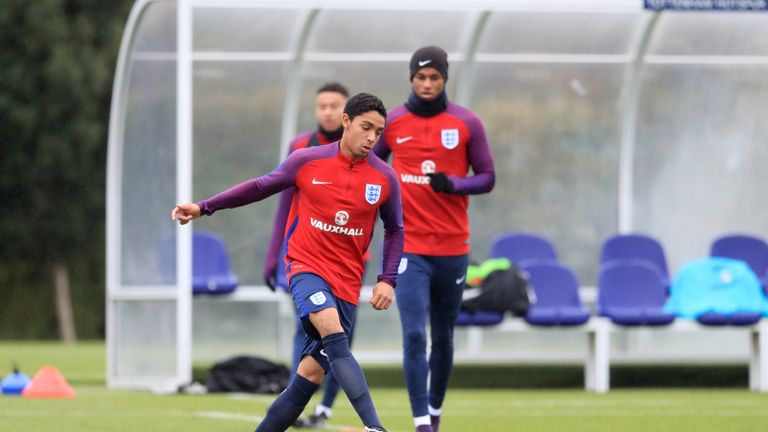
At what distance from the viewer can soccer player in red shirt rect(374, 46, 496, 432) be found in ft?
29.2

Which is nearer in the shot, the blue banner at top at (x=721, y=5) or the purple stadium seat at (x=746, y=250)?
the blue banner at top at (x=721, y=5)

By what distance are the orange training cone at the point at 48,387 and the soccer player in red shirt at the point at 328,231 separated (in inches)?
226

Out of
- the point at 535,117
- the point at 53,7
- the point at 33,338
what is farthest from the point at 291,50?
the point at 33,338

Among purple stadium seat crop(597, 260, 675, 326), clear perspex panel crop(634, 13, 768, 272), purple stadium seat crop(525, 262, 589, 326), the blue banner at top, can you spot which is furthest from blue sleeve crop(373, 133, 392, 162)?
clear perspex panel crop(634, 13, 768, 272)

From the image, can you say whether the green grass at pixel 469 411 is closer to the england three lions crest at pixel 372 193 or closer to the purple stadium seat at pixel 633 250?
the purple stadium seat at pixel 633 250

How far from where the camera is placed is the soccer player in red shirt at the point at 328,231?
725cm

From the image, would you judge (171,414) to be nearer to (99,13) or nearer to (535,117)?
(535,117)

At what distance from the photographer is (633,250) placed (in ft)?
49.7

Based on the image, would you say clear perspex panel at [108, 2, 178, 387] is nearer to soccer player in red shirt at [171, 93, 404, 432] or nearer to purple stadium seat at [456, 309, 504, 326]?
purple stadium seat at [456, 309, 504, 326]

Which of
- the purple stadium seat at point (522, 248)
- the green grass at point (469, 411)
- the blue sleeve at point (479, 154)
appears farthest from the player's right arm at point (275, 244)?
the purple stadium seat at point (522, 248)

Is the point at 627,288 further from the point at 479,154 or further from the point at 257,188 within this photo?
the point at 257,188

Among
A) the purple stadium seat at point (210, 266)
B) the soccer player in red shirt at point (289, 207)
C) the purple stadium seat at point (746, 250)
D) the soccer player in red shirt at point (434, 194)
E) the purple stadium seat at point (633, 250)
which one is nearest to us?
the soccer player in red shirt at point (434, 194)

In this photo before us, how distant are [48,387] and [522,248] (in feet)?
16.1

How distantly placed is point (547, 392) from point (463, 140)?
5.30m
